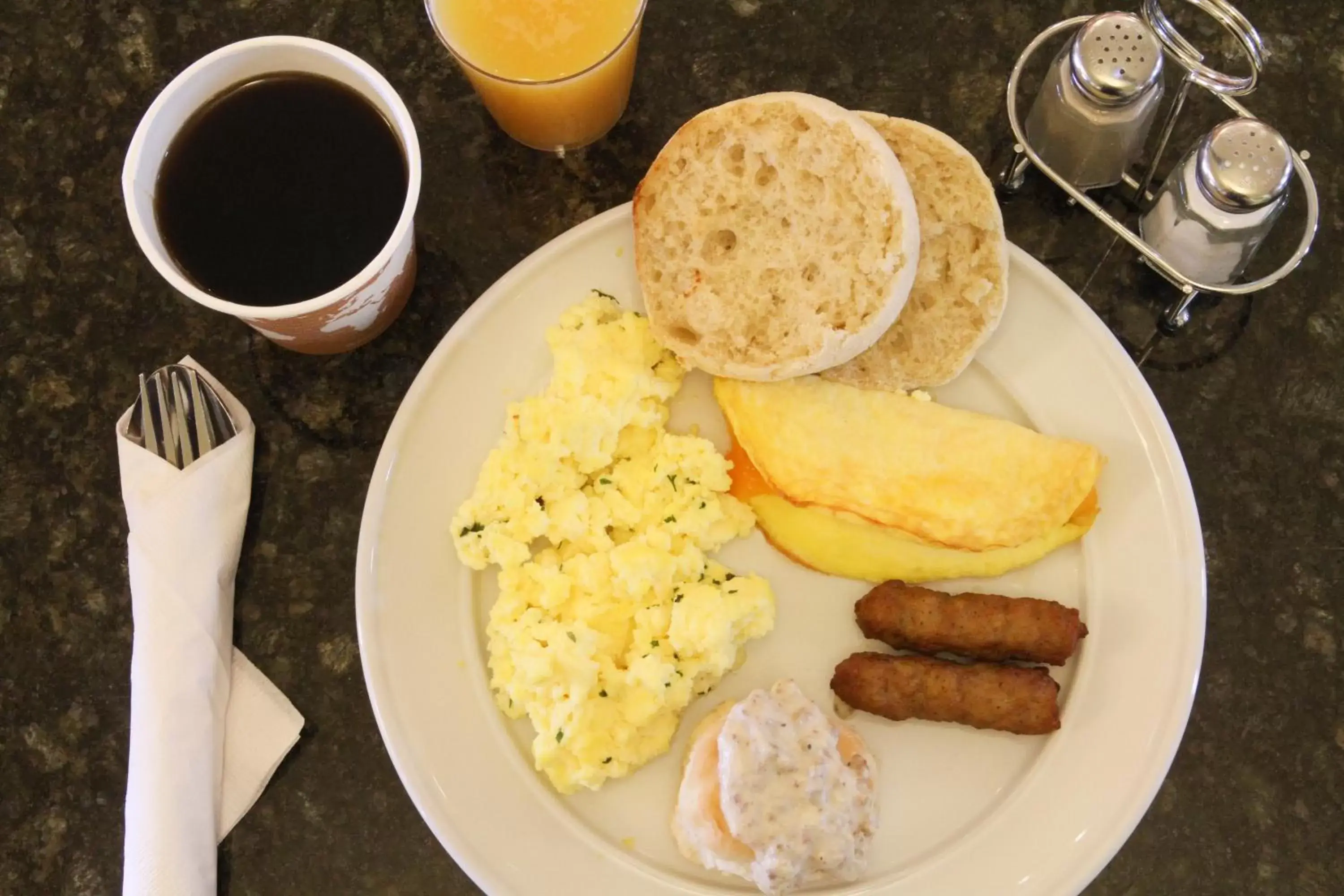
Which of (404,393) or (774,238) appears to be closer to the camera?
(774,238)

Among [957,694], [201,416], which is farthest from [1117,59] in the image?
[201,416]

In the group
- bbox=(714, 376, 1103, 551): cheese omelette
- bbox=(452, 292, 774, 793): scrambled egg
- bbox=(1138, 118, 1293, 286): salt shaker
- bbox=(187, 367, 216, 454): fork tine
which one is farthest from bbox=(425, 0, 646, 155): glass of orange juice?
bbox=(1138, 118, 1293, 286): salt shaker

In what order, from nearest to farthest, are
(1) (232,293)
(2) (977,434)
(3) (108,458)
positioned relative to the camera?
(1) (232,293), (2) (977,434), (3) (108,458)

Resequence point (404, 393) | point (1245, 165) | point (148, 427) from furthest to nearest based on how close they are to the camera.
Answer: point (404, 393) → point (148, 427) → point (1245, 165)

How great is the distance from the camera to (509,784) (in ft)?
5.58

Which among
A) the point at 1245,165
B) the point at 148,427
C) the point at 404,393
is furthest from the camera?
the point at 404,393

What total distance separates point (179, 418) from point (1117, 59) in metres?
1.63

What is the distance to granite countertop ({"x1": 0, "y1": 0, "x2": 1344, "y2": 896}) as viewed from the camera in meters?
1.79

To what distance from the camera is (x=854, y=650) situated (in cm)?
175

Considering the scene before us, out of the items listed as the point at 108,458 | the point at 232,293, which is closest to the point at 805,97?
the point at 232,293

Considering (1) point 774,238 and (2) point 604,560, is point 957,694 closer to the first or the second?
(2) point 604,560

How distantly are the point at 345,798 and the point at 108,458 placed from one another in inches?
29.4

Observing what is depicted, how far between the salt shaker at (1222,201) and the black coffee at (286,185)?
1.25 meters

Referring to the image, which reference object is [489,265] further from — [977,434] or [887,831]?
[887,831]
